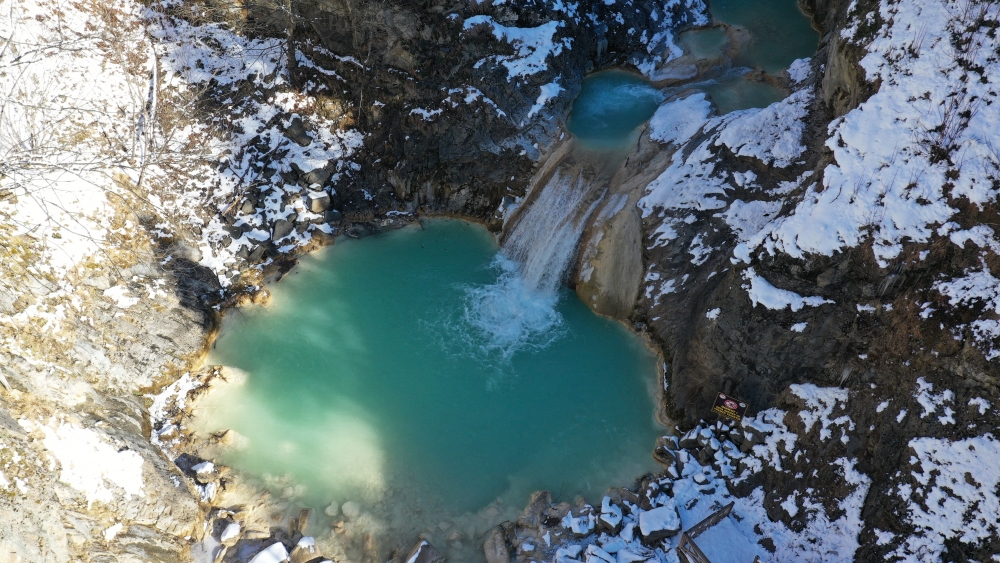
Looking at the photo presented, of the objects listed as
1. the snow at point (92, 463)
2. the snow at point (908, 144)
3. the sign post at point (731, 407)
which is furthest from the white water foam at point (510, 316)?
the snow at point (92, 463)

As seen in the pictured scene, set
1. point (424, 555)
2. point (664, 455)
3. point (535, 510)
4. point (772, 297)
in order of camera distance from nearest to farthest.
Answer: point (424, 555) → point (772, 297) → point (535, 510) → point (664, 455)

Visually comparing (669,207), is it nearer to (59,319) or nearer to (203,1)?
(59,319)

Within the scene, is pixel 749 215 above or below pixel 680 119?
below

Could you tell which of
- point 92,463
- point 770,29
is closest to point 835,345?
point 770,29

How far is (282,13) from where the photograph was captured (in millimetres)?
15969

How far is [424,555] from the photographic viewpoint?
9789mm

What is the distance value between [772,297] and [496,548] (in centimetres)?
637

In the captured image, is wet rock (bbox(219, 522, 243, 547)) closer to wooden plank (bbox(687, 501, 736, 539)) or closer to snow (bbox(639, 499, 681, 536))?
snow (bbox(639, 499, 681, 536))

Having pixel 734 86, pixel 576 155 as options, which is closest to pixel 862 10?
pixel 734 86

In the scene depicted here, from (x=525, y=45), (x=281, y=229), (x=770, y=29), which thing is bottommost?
(x=281, y=229)

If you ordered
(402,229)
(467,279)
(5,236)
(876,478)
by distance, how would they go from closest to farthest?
1. (876,478)
2. (5,236)
3. (467,279)
4. (402,229)

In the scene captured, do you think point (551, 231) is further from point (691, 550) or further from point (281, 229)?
point (691, 550)

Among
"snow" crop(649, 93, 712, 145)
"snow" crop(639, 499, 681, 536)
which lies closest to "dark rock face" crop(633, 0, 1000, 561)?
"snow" crop(639, 499, 681, 536)

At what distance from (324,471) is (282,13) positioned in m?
12.0
